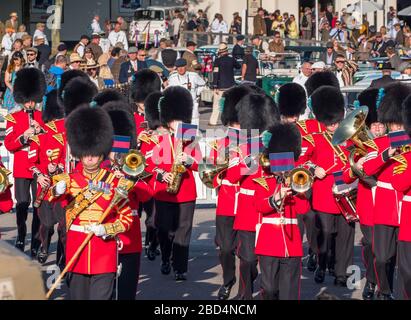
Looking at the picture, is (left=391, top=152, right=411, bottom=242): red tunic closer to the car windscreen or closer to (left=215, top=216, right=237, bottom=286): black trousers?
(left=215, top=216, right=237, bottom=286): black trousers

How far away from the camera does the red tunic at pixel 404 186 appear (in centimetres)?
861

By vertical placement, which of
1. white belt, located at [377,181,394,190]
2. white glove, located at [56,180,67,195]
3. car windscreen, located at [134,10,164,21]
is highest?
car windscreen, located at [134,10,164,21]

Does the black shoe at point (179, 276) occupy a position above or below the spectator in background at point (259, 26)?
below

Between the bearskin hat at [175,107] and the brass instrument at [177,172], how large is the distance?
499 millimetres

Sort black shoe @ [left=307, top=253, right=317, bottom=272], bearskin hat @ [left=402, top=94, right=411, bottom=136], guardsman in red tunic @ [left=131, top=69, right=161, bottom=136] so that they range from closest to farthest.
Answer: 1. bearskin hat @ [left=402, top=94, right=411, bottom=136]
2. black shoe @ [left=307, top=253, right=317, bottom=272]
3. guardsman in red tunic @ [left=131, top=69, right=161, bottom=136]

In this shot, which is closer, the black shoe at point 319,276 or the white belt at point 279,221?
the white belt at point 279,221

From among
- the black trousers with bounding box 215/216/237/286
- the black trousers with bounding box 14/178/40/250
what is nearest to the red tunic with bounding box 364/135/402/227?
the black trousers with bounding box 215/216/237/286

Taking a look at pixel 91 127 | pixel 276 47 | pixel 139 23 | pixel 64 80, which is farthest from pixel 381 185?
pixel 139 23

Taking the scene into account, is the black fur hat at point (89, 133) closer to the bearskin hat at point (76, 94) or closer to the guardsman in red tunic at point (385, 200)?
the guardsman in red tunic at point (385, 200)

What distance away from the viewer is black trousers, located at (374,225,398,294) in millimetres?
9523

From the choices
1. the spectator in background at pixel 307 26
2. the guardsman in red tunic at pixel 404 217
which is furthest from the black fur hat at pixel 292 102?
the spectator in background at pixel 307 26

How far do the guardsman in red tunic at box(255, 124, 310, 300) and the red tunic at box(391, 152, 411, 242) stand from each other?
61cm

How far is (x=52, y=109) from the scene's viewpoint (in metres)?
11.9

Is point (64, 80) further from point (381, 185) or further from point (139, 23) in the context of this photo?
point (139, 23)
